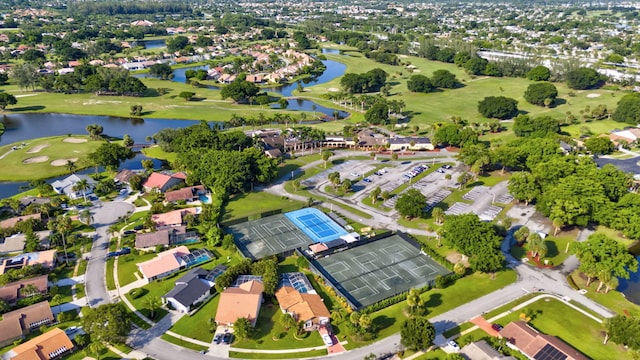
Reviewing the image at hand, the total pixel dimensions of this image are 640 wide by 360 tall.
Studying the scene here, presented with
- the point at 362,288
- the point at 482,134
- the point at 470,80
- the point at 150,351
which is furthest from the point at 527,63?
the point at 150,351

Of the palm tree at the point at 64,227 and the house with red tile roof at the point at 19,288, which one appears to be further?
the palm tree at the point at 64,227

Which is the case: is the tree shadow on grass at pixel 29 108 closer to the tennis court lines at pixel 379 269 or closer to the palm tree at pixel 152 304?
the palm tree at pixel 152 304

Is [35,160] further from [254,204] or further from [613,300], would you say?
[613,300]

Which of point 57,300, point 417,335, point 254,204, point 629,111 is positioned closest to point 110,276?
point 57,300

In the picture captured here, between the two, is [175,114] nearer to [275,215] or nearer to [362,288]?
[275,215]

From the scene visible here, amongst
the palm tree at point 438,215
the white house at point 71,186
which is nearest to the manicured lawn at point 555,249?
the palm tree at point 438,215
